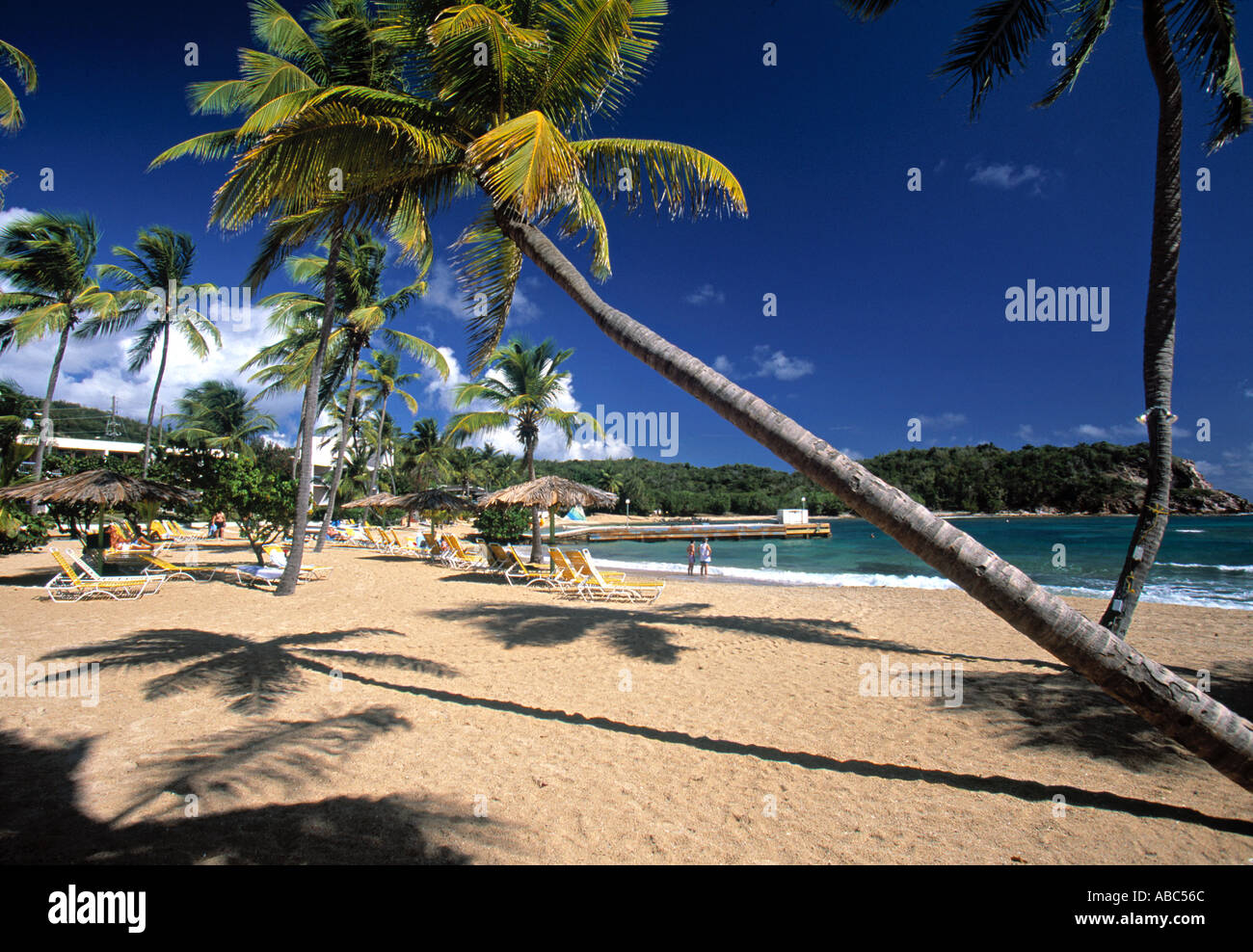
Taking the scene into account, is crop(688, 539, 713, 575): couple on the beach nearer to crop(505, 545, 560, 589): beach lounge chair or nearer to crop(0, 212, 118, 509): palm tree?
crop(505, 545, 560, 589): beach lounge chair

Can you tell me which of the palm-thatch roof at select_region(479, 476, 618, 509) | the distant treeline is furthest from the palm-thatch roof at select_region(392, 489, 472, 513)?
the distant treeline

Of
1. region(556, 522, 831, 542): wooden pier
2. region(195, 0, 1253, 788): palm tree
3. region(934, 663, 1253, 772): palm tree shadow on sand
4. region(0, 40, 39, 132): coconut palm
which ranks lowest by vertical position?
region(556, 522, 831, 542): wooden pier

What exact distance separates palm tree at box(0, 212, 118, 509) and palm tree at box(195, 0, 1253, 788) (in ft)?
56.3

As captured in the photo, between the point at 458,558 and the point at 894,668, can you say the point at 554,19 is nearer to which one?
the point at 894,668

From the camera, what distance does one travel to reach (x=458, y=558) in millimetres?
16422

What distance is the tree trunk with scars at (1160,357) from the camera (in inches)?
211

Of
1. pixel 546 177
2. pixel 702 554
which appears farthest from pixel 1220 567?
pixel 546 177

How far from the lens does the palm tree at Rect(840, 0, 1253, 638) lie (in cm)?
485

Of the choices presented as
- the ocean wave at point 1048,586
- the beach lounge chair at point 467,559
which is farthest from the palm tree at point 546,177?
the ocean wave at point 1048,586

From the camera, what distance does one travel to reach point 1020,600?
2625 mm

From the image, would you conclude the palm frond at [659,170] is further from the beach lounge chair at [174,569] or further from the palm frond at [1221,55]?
the beach lounge chair at [174,569]

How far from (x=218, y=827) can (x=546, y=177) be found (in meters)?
4.56
